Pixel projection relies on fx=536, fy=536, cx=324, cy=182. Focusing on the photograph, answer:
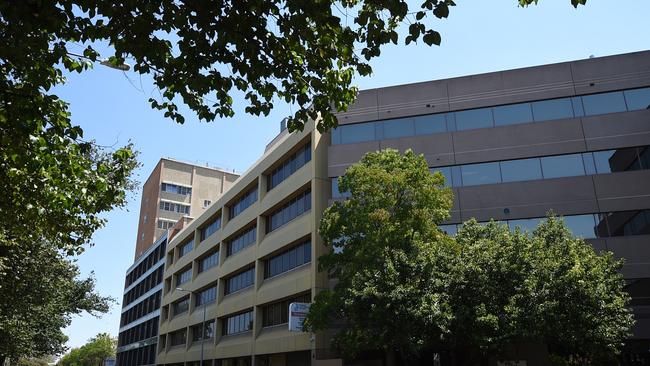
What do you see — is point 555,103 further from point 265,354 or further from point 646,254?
point 265,354

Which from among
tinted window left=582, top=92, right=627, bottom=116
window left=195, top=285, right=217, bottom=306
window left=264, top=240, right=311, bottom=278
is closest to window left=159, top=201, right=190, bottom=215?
window left=195, top=285, right=217, bottom=306

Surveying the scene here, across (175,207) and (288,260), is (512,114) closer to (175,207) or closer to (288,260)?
(288,260)

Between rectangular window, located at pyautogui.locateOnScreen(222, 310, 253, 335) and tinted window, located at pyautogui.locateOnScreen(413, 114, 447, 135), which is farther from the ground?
tinted window, located at pyautogui.locateOnScreen(413, 114, 447, 135)

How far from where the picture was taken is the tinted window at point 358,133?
32.2 metres

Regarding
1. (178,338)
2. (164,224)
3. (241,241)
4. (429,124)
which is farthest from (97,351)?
(429,124)

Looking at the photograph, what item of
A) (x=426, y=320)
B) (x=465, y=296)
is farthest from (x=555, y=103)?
(x=426, y=320)

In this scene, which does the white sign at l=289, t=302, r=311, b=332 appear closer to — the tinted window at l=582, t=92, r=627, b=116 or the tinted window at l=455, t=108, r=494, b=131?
the tinted window at l=455, t=108, r=494, b=131

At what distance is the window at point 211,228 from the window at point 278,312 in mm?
14896

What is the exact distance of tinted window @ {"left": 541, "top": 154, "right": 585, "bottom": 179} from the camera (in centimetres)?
2816

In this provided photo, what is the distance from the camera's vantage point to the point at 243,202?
1746 inches

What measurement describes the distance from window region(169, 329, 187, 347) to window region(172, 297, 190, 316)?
1.99 metres

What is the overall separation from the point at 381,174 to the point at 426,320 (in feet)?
20.9

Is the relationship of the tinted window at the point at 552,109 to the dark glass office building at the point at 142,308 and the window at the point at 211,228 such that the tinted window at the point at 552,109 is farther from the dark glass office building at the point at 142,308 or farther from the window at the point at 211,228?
the dark glass office building at the point at 142,308

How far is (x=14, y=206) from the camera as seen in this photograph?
12469mm
